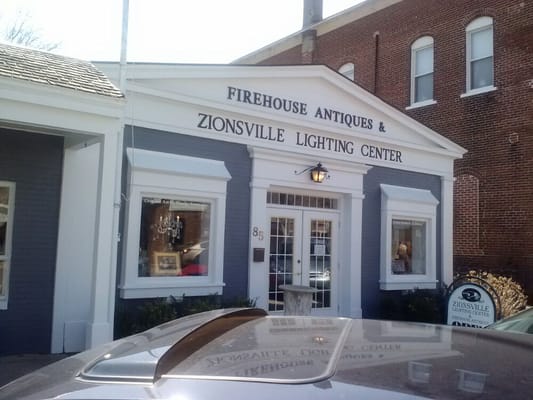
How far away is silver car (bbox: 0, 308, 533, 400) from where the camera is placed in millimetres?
1696

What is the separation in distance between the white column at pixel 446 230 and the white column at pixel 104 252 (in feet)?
26.6

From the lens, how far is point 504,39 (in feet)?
53.4

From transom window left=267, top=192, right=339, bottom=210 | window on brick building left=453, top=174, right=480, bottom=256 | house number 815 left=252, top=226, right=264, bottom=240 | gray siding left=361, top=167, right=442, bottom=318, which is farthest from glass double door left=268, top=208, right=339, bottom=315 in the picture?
window on brick building left=453, top=174, right=480, bottom=256

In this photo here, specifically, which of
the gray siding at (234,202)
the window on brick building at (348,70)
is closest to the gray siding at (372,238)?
the gray siding at (234,202)

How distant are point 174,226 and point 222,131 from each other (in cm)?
180

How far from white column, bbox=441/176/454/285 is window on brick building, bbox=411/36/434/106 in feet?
18.6

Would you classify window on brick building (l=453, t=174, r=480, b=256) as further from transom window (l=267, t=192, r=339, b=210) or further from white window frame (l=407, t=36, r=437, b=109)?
transom window (l=267, t=192, r=339, b=210)

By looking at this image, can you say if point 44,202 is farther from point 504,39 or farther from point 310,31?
point 310,31

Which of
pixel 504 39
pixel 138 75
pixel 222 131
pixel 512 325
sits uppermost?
pixel 504 39

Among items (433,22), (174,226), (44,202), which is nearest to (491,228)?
(433,22)

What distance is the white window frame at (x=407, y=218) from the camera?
1191cm

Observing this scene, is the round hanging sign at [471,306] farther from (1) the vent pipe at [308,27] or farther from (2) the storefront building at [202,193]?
(1) the vent pipe at [308,27]

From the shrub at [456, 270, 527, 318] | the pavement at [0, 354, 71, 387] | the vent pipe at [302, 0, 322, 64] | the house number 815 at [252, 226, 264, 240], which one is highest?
the vent pipe at [302, 0, 322, 64]

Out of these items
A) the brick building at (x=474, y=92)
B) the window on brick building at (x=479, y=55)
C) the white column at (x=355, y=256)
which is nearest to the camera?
the white column at (x=355, y=256)
